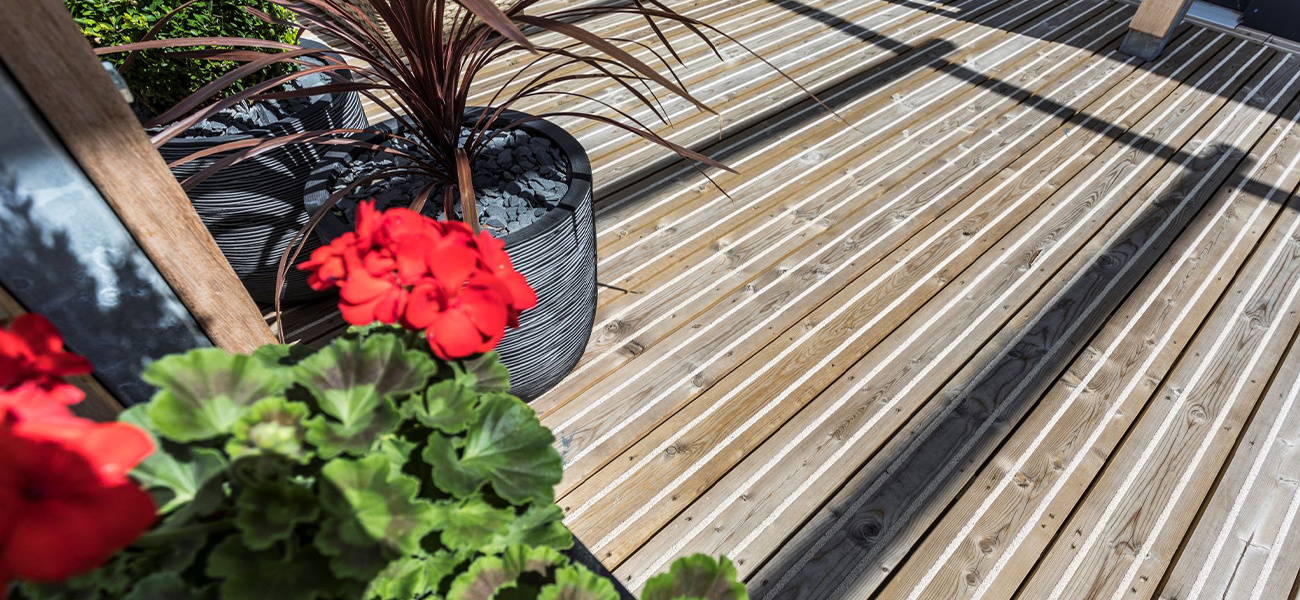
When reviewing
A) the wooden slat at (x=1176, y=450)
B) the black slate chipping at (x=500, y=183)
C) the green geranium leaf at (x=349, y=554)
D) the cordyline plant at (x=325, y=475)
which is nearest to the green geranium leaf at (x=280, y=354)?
the cordyline plant at (x=325, y=475)

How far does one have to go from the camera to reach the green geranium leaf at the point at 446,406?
26.0 inches

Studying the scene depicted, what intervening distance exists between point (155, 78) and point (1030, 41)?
3.23 metres

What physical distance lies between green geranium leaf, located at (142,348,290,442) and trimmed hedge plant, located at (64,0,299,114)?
1.07 meters

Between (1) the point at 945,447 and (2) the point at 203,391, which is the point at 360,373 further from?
(1) the point at 945,447

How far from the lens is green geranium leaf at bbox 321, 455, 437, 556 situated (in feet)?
1.87

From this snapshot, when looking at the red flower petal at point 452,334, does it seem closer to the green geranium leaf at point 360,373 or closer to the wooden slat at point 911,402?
the green geranium leaf at point 360,373

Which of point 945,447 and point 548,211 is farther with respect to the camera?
point 945,447

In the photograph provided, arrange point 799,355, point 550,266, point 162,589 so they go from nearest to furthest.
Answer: point 162,589 → point 550,266 → point 799,355

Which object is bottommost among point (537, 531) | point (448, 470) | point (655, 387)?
point (655, 387)

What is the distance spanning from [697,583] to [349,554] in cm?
30

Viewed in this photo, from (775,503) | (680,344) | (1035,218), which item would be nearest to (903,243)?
(1035,218)

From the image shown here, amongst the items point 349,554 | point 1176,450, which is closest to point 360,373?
point 349,554

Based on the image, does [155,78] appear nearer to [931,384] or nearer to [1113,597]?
[931,384]

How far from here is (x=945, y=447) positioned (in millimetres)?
1559
